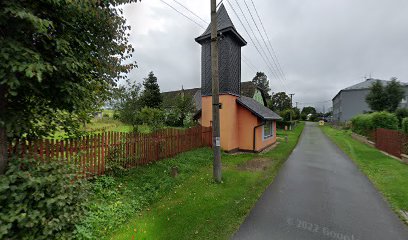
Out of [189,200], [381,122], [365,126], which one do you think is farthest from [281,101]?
[189,200]

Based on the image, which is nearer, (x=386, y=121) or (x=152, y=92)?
(x=386, y=121)

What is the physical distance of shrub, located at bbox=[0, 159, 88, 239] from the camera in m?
3.04

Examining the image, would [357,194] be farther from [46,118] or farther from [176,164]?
[46,118]

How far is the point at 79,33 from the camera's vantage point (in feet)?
12.7

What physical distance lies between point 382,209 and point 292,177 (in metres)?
3.01

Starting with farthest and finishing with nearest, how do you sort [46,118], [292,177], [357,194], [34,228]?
[292,177] → [357,194] → [46,118] → [34,228]

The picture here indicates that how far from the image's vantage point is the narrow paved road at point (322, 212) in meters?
4.12

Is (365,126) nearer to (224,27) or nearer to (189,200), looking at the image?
(224,27)

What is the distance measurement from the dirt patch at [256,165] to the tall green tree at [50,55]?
709cm

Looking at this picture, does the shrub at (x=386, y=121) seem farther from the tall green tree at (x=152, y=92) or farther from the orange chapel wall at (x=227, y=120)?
the tall green tree at (x=152, y=92)

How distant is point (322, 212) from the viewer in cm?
506

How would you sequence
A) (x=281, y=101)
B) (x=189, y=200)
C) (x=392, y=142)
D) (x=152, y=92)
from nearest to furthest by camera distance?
(x=189, y=200) → (x=392, y=142) → (x=152, y=92) → (x=281, y=101)

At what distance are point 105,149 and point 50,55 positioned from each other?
354 centimetres

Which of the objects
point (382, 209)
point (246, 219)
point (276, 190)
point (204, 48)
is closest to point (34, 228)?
point (246, 219)
